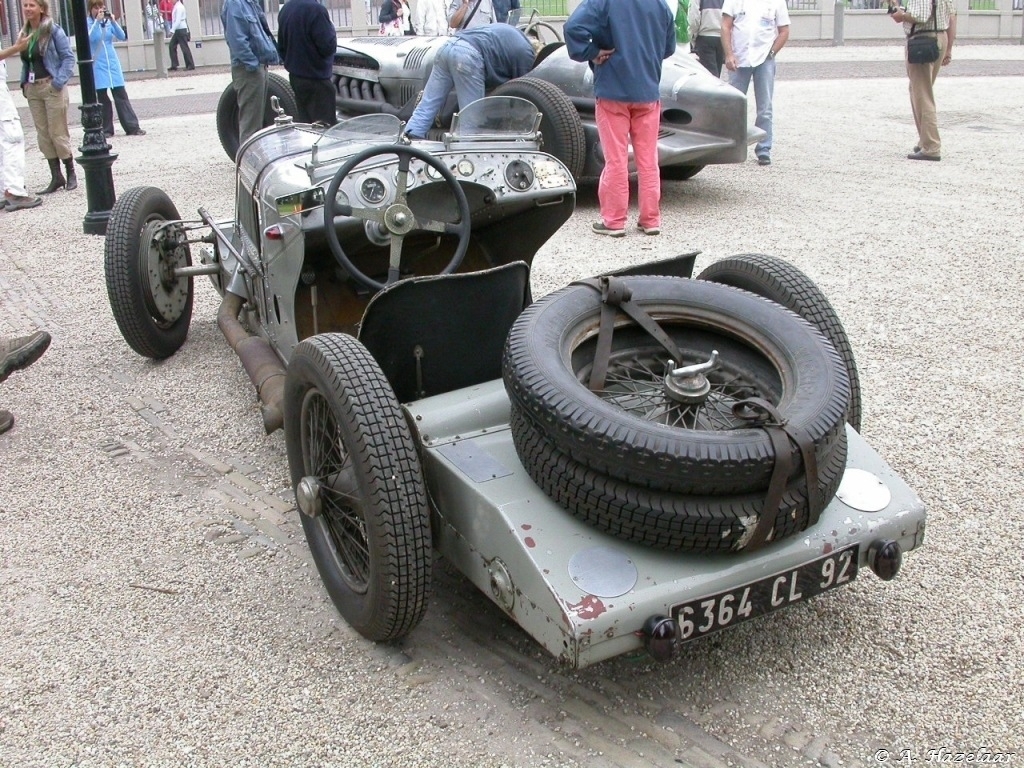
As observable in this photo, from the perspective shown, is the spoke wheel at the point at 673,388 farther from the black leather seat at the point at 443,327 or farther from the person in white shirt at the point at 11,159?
the person in white shirt at the point at 11,159

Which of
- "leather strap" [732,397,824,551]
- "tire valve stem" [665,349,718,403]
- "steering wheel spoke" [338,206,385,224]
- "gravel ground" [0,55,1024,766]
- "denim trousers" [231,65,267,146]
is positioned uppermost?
"denim trousers" [231,65,267,146]

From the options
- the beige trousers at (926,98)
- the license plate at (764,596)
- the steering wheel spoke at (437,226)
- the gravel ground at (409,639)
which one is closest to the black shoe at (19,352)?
the gravel ground at (409,639)

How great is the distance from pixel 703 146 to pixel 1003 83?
31.6 ft

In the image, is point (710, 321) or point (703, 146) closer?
point (710, 321)

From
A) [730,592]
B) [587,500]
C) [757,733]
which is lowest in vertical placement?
[757,733]

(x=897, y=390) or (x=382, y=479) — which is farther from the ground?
(x=382, y=479)

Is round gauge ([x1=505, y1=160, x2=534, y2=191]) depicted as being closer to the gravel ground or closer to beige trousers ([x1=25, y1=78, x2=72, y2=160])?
the gravel ground

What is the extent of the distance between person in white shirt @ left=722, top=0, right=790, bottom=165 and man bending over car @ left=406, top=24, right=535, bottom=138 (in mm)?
2019

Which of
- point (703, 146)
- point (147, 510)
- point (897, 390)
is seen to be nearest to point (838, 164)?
point (703, 146)

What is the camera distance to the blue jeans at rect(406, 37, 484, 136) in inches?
316

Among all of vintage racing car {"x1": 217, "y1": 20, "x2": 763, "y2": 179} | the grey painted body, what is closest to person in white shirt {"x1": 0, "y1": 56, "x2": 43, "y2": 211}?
vintage racing car {"x1": 217, "y1": 20, "x2": 763, "y2": 179}

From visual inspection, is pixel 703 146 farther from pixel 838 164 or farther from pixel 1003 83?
pixel 1003 83

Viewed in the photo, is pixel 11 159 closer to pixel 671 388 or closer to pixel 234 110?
pixel 234 110

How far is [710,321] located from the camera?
123 inches
